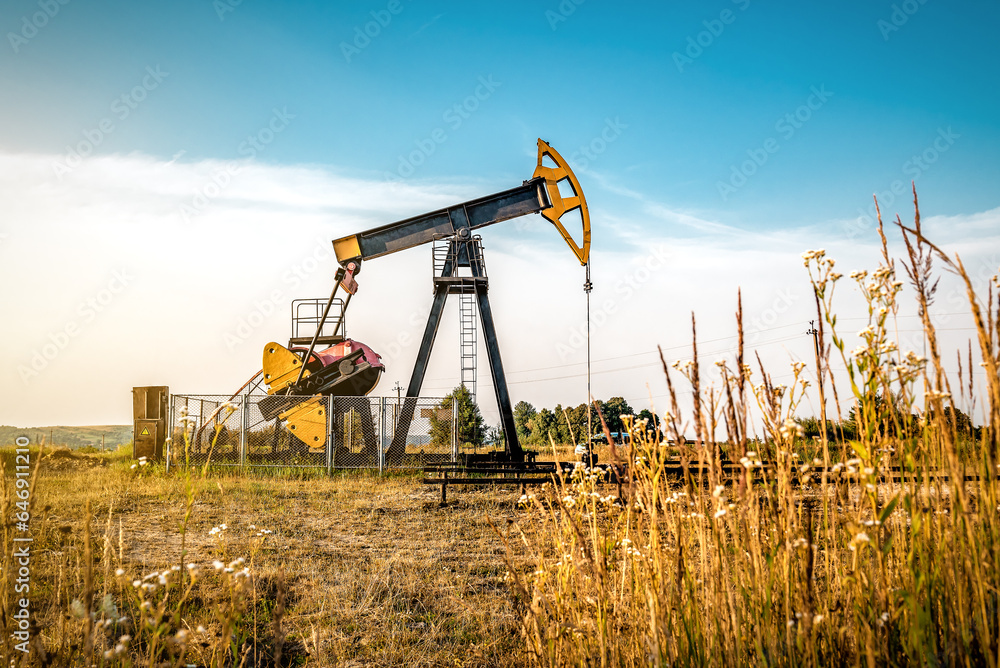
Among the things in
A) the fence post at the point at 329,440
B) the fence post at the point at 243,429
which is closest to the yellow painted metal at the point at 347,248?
the fence post at the point at 329,440

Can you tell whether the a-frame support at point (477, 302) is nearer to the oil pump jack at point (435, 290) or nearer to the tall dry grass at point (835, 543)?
the oil pump jack at point (435, 290)

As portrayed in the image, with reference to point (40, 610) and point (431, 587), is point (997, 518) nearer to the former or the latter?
point (431, 587)

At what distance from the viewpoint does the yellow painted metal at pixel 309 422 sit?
12.6 m

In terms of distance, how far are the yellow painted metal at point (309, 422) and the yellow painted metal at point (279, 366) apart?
2.60ft

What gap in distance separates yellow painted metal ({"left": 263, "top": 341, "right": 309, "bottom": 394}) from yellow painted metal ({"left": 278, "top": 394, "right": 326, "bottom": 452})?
79 cm

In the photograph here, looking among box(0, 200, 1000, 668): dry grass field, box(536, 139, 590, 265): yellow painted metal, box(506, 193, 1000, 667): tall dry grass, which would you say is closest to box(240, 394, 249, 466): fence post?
box(536, 139, 590, 265): yellow painted metal

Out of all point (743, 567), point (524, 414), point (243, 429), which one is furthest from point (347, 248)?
point (524, 414)

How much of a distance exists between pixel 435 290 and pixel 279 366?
12.7 ft

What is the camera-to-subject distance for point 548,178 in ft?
41.9

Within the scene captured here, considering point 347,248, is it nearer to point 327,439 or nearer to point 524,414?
point 327,439

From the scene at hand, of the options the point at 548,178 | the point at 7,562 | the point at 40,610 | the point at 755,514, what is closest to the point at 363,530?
the point at 40,610

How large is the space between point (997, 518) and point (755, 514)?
2.56 feet

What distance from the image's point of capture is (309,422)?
12688mm
